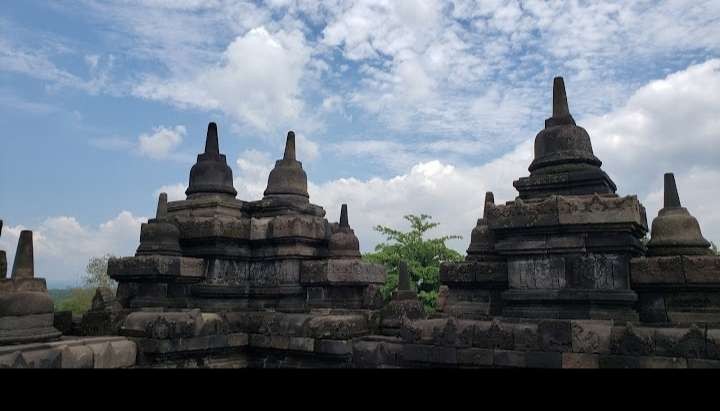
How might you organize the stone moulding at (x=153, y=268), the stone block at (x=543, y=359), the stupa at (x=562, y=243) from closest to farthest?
the stone block at (x=543, y=359), the stupa at (x=562, y=243), the stone moulding at (x=153, y=268)

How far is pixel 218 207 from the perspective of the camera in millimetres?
7777

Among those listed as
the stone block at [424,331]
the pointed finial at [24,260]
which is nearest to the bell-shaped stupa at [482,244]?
the stone block at [424,331]

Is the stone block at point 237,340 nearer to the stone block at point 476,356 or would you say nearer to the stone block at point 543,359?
the stone block at point 476,356

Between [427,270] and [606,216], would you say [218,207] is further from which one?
[427,270]

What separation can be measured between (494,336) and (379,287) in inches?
112

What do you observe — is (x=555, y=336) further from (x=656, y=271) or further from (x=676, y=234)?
(x=676, y=234)

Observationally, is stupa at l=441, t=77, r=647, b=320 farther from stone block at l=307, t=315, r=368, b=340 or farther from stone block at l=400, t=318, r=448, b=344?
stone block at l=307, t=315, r=368, b=340

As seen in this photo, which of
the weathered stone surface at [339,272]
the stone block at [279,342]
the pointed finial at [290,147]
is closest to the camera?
the stone block at [279,342]

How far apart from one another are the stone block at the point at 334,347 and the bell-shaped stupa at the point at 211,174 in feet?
9.97

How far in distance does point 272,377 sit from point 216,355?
602 cm

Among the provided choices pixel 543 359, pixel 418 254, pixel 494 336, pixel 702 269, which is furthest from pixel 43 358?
pixel 418 254

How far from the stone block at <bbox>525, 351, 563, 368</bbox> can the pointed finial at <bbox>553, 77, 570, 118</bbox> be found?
3.11 m

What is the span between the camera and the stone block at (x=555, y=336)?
465 centimetres

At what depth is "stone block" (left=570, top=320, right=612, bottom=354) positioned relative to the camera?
4.50 meters
